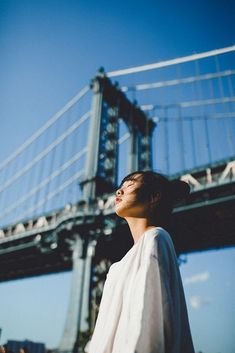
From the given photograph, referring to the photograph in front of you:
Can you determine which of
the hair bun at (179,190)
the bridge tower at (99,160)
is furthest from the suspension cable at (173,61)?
the hair bun at (179,190)

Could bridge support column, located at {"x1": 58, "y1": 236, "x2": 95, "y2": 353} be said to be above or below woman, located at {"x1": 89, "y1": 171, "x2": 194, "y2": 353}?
above

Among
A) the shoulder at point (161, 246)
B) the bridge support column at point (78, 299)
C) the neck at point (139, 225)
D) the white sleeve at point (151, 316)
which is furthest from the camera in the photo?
the bridge support column at point (78, 299)

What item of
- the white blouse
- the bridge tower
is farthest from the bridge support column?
the white blouse

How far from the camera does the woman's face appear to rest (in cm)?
196

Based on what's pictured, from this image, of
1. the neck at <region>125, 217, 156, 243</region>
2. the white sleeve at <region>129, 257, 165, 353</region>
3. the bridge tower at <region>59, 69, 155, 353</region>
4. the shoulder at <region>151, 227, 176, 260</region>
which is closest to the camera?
the white sleeve at <region>129, 257, 165, 353</region>

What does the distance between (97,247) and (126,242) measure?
234cm

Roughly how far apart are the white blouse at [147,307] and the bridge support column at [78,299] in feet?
45.8

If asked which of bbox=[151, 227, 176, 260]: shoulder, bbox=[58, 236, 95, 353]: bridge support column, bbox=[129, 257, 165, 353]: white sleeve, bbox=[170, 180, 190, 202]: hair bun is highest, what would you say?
bbox=[58, 236, 95, 353]: bridge support column

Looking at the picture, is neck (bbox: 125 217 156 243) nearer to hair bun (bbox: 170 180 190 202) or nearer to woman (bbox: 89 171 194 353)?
woman (bbox: 89 171 194 353)

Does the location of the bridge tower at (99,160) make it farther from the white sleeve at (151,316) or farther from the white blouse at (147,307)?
the white sleeve at (151,316)

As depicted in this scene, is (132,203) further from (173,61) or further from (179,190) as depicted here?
(173,61)

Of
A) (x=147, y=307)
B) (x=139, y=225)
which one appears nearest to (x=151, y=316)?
(x=147, y=307)

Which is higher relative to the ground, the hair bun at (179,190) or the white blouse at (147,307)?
the hair bun at (179,190)

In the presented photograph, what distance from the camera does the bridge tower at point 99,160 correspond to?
49.5ft
